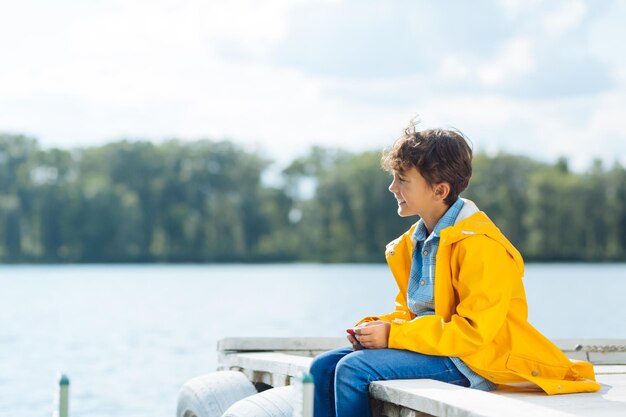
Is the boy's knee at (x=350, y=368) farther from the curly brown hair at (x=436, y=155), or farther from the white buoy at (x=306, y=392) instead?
the white buoy at (x=306, y=392)

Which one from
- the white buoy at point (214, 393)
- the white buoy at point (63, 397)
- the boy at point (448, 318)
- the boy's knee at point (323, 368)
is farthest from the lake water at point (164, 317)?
the white buoy at point (63, 397)

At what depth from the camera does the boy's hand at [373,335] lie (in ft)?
13.7

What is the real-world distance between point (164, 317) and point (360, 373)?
2979cm

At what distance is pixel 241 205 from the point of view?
70250 mm

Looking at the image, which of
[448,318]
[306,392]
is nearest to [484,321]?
[448,318]

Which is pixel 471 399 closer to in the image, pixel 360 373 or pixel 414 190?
pixel 360 373

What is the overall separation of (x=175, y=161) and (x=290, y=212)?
374 inches

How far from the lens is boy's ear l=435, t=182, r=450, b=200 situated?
14.1 ft

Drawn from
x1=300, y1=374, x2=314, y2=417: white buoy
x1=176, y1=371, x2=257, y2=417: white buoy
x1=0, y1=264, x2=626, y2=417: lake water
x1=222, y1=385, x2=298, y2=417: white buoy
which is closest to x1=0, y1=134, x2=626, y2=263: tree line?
x1=0, y1=264, x2=626, y2=417: lake water

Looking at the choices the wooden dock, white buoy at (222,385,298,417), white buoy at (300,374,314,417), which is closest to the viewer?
white buoy at (300,374,314,417)

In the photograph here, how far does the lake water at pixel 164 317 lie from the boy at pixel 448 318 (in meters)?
10.7

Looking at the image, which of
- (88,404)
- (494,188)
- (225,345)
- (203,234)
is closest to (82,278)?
(203,234)

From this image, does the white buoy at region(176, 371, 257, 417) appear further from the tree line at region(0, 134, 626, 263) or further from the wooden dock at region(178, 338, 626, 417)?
the tree line at region(0, 134, 626, 263)

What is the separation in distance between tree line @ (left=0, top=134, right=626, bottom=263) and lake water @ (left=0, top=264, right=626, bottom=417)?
9.32 feet
